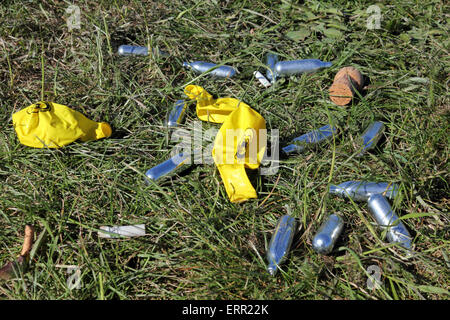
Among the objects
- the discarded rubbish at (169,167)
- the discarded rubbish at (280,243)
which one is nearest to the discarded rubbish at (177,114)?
the discarded rubbish at (169,167)

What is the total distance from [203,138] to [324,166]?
924 millimetres

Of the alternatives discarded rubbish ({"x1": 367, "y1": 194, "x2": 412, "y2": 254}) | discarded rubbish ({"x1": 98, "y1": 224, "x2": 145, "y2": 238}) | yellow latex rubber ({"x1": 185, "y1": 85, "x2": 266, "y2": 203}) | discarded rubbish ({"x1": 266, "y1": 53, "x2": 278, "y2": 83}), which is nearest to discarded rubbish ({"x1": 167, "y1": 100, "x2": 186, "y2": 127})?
yellow latex rubber ({"x1": 185, "y1": 85, "x2": 266, "y2": 203})

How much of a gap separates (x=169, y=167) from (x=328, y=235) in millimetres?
1174

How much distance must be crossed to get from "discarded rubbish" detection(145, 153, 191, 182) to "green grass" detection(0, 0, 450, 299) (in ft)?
0.25

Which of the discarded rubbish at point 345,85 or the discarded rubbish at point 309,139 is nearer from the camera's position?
the discarded rubbish at point 309,139

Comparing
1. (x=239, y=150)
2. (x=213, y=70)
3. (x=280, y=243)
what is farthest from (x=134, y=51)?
(x=280, y=243)

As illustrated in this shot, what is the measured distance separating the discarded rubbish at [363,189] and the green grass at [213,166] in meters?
0.07

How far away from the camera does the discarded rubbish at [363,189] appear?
2967 millimetres

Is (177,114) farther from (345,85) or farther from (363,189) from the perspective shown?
(363,189)

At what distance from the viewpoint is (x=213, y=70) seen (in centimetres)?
375

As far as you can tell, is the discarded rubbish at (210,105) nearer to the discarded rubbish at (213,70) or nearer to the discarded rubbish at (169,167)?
the discarded rubbish at (213,70)

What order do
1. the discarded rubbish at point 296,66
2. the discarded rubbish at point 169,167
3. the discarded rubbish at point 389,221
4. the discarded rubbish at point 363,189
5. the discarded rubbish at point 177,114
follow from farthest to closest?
the discarded rubbish at point 296,66
the discarded rubbish at point 177,114
the discarded rubbish at point 169,167
the discarded rubbish at point 363,189
the discarded rubbish at point 389,221

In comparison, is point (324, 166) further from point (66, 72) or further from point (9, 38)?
point (9, 38)
